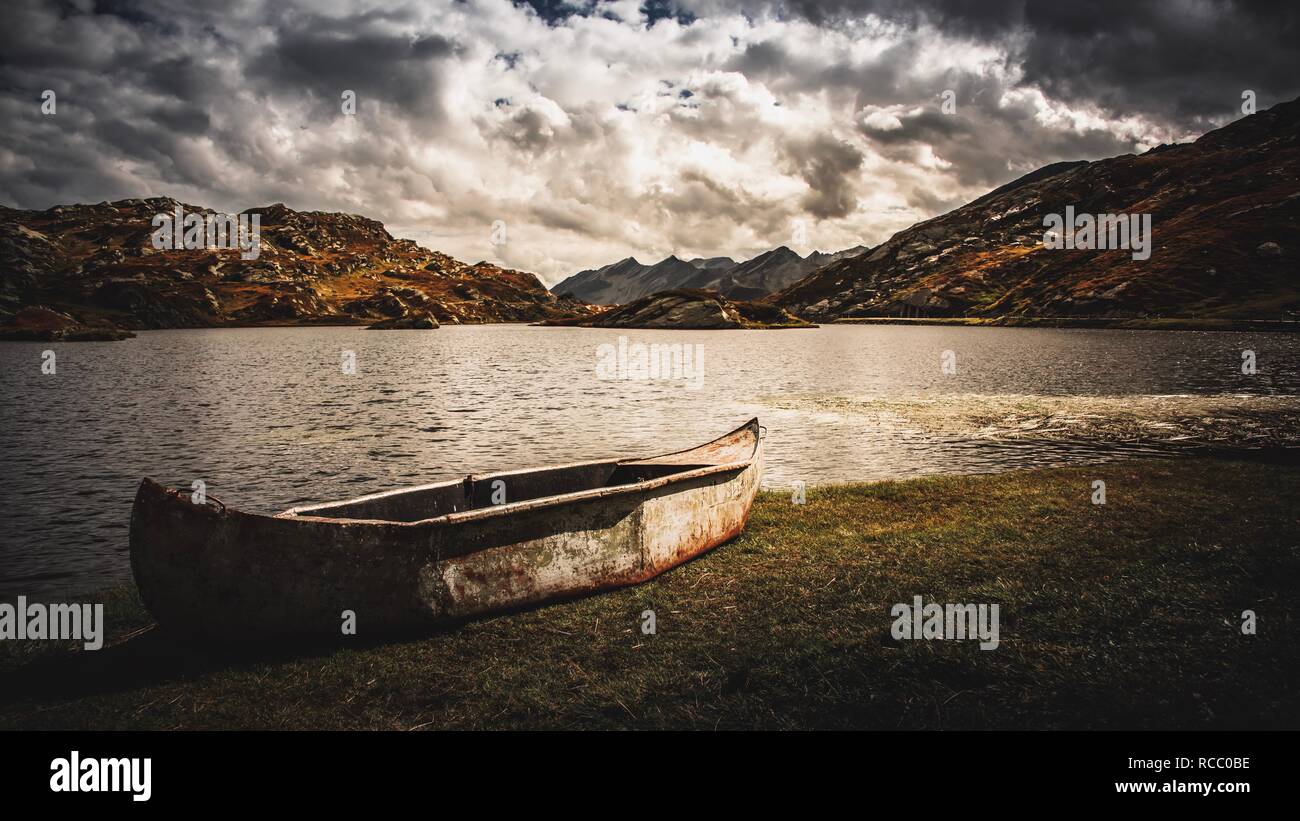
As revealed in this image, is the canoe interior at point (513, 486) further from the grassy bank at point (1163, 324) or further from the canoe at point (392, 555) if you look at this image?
the grassy bank at point (1163, 324)

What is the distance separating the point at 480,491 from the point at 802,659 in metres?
7.06

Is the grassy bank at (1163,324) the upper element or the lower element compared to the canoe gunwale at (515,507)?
upper

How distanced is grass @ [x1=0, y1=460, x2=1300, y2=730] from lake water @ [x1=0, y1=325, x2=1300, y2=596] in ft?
19.6

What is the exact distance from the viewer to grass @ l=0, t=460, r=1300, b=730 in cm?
693

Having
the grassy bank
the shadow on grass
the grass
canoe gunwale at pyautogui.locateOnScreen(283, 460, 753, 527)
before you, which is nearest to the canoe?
Answer: canoe gunwale at pyautogui.locateOnScreen(283, 460, 753, 527)

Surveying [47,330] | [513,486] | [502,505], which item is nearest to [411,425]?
[513,486]

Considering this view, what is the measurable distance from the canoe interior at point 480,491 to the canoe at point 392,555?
4 cm

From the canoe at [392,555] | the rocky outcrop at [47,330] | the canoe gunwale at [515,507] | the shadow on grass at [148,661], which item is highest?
the rocky outcrop at [47,330]

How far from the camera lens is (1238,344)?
266ft

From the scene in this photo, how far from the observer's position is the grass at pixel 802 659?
6.93 m

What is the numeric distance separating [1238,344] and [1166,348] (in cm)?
1095

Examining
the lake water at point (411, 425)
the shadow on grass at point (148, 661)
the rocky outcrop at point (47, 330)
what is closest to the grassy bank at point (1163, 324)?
the lake water at point (411, 425)

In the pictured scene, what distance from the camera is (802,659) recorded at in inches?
319
